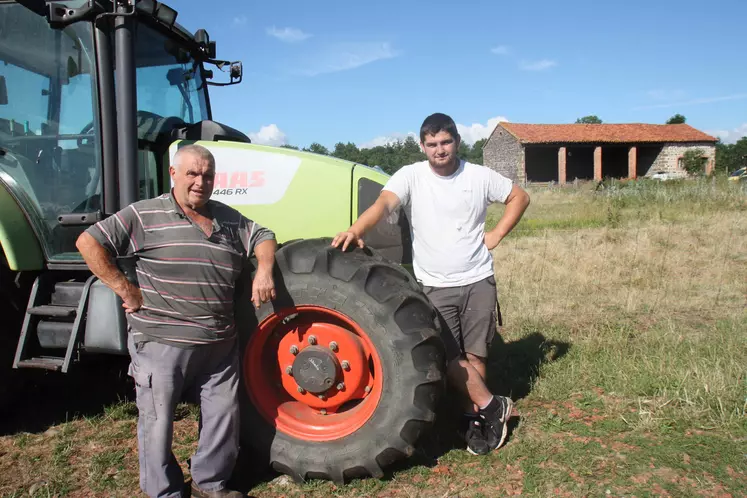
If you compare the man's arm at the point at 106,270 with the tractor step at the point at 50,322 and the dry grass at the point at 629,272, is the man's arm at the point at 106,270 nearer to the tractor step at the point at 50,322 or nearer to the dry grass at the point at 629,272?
the tractor step at the point at 50,322

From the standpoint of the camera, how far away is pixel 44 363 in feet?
11.2

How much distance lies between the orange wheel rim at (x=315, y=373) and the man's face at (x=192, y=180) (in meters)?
0.73

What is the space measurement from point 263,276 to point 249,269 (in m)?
0.19

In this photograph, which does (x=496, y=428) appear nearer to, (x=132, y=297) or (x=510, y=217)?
(x=510, y=217)

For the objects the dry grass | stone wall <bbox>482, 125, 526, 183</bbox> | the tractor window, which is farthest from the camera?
stone wall <bbox>482, 125, 526, 183</bbox>

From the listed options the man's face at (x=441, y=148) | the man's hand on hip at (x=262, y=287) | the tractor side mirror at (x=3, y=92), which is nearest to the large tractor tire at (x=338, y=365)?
the man's hand on hip at (x=262, y=287)

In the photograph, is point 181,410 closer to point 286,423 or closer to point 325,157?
point 286,423

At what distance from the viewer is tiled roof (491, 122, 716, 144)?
37531mm

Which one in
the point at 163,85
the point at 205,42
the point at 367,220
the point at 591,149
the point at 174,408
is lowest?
the point at 174,408

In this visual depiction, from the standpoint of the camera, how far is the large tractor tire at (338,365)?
9.63 ft

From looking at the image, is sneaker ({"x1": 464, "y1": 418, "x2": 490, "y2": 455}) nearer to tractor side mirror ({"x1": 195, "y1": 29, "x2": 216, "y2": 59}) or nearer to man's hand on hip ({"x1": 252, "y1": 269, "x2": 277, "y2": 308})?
man's hand on hip ({"x1": 252, "y1": 269, "x2": 277, "y2": 308})

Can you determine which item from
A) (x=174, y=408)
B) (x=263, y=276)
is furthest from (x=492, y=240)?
(x=174, y=408)

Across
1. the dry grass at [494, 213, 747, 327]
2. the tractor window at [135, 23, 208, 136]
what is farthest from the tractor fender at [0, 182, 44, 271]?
the dry grass at [494, 213, 747, 327]

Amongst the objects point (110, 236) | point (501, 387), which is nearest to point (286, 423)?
point (110, 236)
